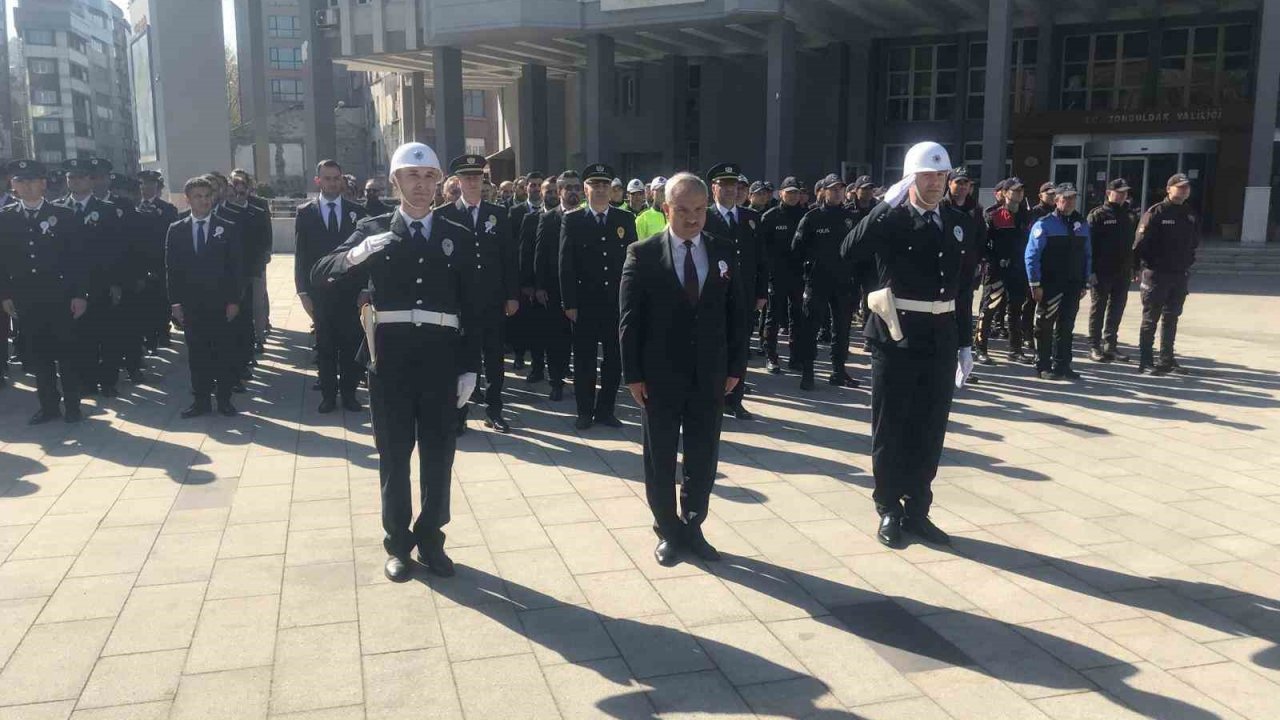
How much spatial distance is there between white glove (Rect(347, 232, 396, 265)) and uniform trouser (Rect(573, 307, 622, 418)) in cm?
354

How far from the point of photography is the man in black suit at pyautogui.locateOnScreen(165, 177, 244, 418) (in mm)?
8531

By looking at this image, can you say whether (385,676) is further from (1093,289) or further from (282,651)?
(1093,289)

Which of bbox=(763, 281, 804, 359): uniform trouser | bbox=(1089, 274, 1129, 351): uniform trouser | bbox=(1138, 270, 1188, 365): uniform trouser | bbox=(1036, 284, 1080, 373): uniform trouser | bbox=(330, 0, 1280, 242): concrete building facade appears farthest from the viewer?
bbox=(330, 0, 1280, 242): concrete building facade

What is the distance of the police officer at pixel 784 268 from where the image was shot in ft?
33.7

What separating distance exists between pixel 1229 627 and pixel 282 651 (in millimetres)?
4111

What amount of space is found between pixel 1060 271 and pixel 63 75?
321ft

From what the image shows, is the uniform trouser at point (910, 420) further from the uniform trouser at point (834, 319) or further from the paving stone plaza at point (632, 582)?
the uniform trouser at point (834, 319)

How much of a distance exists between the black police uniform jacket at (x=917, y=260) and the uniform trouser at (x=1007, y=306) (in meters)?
6.19

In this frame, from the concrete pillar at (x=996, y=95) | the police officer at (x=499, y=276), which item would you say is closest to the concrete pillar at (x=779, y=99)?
the concrete pillar at (x=996, y=95)

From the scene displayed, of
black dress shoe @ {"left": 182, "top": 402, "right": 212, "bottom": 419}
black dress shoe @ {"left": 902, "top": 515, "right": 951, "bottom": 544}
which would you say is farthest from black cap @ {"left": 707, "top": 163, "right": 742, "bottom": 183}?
black dress shoe @ {"left": 182, "top": 402, "right": 212, "bottom": 419}

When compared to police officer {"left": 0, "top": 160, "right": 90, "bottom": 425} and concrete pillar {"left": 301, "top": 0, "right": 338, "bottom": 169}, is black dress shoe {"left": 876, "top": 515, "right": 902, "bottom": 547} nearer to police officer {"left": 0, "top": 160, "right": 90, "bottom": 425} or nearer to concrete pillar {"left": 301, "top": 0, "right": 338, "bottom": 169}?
police officer {"left": 0, "top": 160, "right": 90, "bottom": 425}

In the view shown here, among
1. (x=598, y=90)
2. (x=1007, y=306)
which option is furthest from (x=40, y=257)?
(x=598, y=90)

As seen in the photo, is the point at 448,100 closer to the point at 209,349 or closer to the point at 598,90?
the point at 598,90

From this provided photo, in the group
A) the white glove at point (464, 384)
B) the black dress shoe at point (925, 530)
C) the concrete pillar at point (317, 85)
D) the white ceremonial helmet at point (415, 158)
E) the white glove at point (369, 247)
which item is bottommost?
the black dress shoe at point (925, 530)
